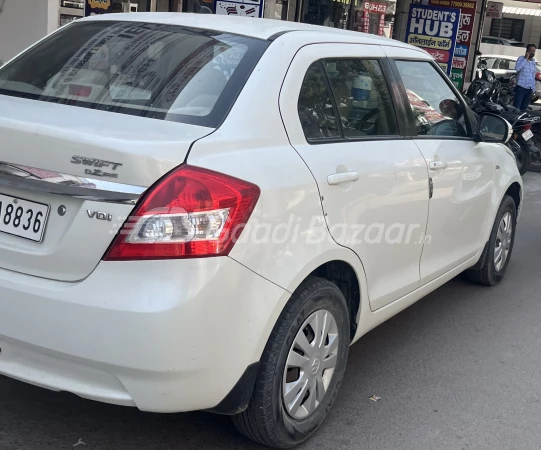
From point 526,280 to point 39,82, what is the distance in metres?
4.20

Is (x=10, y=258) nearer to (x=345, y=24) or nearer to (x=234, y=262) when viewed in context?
(x=234, y=262)

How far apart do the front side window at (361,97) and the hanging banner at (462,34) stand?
11.7 metres

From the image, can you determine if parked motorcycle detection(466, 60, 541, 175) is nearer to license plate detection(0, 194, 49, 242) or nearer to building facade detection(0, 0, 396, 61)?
building facade detection(0, 0, 396, 61)

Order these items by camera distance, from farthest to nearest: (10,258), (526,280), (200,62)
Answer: (526,280) < (200,62) < (10,258)

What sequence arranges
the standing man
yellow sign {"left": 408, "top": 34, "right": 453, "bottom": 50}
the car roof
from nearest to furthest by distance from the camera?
the car roof < yellow sign {"left": 408, "top": 34, "right": 453, "bottom": 50} < the standing man

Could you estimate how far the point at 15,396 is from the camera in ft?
11.1

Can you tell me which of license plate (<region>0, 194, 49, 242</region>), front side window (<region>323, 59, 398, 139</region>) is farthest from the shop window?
license plate (<region>0, 194, 49, 242</region>)

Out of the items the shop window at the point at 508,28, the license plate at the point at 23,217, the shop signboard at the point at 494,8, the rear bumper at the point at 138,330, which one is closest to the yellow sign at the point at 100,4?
the license plate at the point at 23,217

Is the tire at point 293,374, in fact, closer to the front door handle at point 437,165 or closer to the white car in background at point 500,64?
the front door handle at point 437,165

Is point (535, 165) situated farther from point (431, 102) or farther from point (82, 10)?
point (431, 102)

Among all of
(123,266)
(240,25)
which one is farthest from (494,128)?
(123,266)

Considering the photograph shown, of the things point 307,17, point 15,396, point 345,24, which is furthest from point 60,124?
point 345,24

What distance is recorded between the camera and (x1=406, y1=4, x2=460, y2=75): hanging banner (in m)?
14.3

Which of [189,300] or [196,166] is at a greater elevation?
[196,166]
